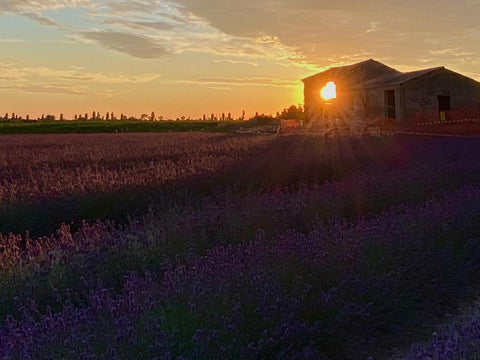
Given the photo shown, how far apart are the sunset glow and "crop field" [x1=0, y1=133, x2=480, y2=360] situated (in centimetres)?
2887

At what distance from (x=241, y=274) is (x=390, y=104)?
29.6 metres

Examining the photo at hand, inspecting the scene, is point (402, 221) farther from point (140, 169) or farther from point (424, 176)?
point (140, 169)

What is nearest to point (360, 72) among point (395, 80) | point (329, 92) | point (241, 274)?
point (329, 92)

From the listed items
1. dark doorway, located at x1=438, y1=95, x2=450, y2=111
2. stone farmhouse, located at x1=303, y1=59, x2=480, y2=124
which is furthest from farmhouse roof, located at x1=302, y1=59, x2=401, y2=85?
dark doorway, located at x1=438, y1=95, x2=450, y2=111

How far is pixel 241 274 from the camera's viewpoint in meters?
3.33

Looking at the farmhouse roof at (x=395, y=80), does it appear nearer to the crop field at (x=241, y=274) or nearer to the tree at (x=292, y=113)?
the tree at (x=292, y=113)

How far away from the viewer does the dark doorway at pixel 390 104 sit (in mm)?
31250

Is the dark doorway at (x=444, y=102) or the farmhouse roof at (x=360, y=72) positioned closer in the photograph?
the dark doorway at (x=444, y=102)

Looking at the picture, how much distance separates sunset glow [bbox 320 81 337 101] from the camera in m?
36.1

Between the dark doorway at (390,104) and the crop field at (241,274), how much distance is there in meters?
24.2

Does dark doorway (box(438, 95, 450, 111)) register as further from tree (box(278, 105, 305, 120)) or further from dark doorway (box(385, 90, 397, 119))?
tree (box(278, 105, 305, 120))

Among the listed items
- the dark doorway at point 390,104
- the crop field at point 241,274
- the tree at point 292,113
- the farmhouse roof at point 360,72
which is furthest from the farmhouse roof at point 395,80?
the crop field at point 241,274

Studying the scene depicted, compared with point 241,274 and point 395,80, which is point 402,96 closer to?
point 395,80

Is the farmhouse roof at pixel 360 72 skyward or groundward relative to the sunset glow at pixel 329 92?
skyward
